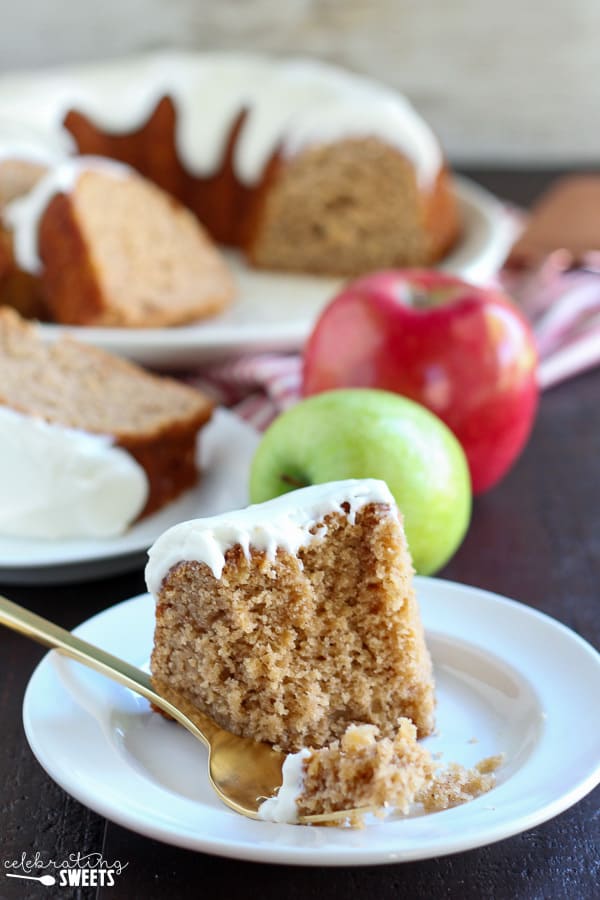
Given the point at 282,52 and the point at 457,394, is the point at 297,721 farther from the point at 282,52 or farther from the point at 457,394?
the point at 282,52

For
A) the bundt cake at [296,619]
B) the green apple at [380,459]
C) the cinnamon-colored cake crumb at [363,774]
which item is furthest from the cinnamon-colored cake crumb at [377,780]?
the green apple at [380,459]

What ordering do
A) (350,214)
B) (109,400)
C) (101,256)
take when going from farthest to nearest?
(350,214) → (101,256) → (109,400)

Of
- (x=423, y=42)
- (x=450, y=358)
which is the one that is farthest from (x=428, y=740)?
(x=423, y=42)

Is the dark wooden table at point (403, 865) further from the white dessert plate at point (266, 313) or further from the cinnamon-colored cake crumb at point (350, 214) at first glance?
the cinnamon-colored cake crumb at point (350, 214)

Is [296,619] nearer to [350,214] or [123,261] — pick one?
[123,261]

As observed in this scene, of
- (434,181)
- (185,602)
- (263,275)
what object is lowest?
(263,275)

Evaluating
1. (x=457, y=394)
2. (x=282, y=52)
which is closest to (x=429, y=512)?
(x=457, y=394)

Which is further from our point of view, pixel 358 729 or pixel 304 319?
pixel 304 319
